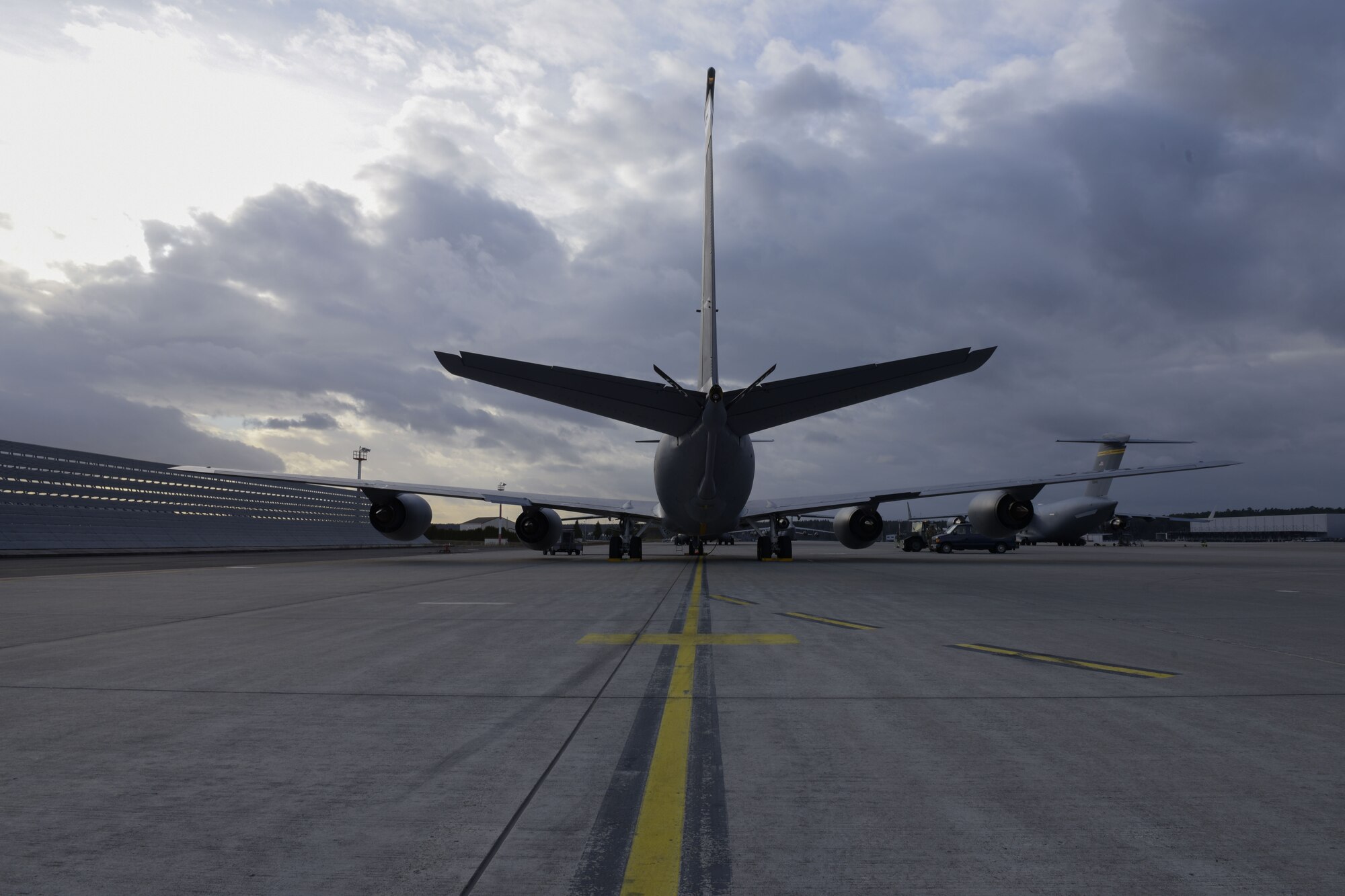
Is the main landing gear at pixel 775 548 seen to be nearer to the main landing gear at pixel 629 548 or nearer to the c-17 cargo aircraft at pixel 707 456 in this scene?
the c-17 cargo aircraft at pixel 707 456

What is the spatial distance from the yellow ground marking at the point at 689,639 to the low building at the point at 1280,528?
384 feet

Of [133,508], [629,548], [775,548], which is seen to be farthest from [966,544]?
[133,508]

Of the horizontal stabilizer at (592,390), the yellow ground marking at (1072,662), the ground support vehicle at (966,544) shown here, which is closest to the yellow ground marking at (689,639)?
the yellow ground marking at (1072,662)

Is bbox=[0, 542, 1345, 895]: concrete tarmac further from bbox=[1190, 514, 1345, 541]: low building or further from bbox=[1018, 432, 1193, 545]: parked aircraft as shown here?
bbox=[1190, 514, 1345, 541]: low building

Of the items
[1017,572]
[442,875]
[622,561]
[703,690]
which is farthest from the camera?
[622,561]

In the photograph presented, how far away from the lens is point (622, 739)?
472 cm

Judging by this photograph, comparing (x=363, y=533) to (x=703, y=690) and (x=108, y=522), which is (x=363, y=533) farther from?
(x=703, y=690)

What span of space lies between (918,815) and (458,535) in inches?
5062

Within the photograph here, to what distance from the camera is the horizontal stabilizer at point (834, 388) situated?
56.0 feet

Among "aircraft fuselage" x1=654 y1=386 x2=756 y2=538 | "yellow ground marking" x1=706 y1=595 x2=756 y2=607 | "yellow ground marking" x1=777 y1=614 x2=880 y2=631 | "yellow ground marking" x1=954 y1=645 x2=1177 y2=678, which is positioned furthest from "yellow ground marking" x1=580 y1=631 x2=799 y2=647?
"aircraft fuselage" x1=654 y1=386 x2=756 y2=538

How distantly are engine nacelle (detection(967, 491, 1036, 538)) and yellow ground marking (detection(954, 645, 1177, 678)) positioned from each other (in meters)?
21.8

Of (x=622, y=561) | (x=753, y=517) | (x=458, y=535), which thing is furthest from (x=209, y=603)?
(x=458, y=535)

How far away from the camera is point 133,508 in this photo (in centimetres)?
4334

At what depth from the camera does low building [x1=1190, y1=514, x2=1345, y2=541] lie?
327 feet
